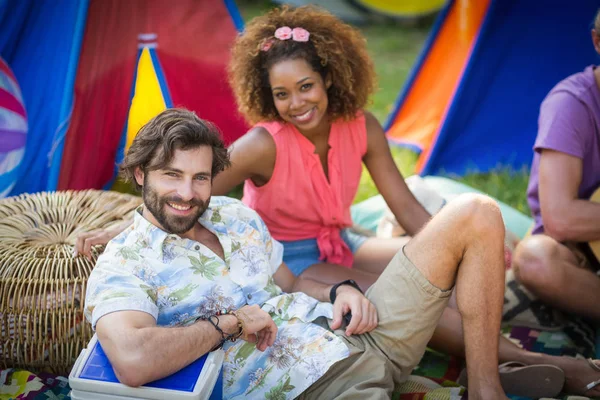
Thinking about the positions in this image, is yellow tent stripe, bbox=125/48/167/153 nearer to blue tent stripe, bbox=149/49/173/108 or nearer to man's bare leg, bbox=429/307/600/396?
blue tent stripe, bbox=149/49/173/108

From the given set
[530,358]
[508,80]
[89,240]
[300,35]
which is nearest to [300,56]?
[300,35]

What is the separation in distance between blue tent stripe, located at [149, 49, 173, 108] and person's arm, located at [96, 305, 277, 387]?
75.8 inches

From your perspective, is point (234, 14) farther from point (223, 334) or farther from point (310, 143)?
point (223, 334)

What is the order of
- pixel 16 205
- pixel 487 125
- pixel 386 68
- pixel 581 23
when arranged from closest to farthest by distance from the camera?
1. pixel 16 205
2. pixel 581 23
3. pixel 487 125
4. pixel 386 68

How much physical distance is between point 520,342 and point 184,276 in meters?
1.56

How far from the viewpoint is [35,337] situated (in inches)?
99.0

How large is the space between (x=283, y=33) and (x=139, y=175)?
3.21 ft

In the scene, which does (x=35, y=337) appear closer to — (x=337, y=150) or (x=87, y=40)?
(x=337, y=150)

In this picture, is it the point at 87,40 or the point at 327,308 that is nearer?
the point at 327,308

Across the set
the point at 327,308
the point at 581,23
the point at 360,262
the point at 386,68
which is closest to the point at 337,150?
the point at 360,262

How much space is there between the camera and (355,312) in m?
2.32

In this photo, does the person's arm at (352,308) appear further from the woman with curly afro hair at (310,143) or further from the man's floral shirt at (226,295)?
the woman with curly afro hair at (310,143)

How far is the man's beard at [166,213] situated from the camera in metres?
2.19

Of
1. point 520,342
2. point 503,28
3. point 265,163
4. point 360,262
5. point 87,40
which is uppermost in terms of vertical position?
point 503,28
